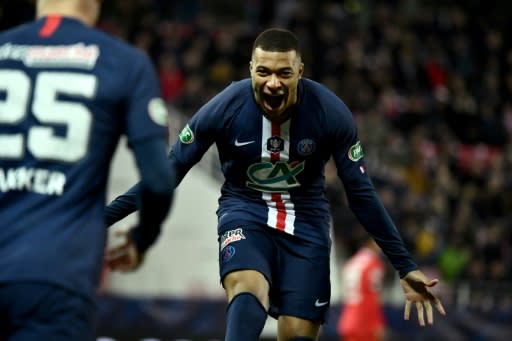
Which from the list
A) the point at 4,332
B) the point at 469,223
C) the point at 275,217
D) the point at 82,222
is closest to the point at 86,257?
the point at 82,222

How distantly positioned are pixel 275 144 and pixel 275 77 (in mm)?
380

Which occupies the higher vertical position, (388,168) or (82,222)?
(82,222)

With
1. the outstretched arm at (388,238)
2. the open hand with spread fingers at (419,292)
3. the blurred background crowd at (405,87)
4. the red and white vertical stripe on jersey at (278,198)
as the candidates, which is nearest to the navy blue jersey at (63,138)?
the red and white vertical stripe on jersey at (278,198)

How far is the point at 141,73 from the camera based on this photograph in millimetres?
3605

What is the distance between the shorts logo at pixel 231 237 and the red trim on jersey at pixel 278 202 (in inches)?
9.1

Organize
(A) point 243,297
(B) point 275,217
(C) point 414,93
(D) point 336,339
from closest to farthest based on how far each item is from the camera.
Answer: (A) point 243,297, (B) point 275,217, (D) point 336,339, (C) point 414,93

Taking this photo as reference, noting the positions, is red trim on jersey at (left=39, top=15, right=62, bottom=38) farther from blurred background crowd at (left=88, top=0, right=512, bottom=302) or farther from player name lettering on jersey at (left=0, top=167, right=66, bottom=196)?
blurred background crowd at (left=88, top=0, right=512, bottom=302)

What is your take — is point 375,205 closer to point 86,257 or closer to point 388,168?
point 86,257

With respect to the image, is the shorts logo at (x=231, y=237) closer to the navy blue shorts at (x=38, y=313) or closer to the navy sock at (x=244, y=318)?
the navy sock at (x=244, y=318)

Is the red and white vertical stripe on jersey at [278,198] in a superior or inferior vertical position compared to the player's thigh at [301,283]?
superior

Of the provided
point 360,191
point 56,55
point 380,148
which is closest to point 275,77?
point 360,191

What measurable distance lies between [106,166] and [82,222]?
206 millimetres

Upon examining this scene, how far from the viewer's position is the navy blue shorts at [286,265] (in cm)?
563

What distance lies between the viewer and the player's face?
5.59 metres
